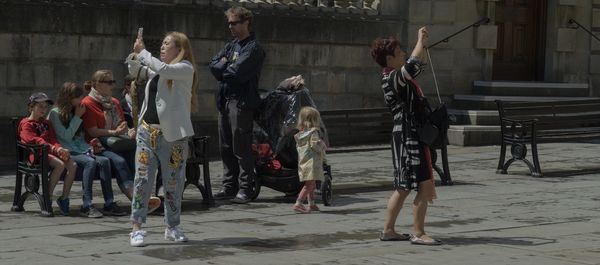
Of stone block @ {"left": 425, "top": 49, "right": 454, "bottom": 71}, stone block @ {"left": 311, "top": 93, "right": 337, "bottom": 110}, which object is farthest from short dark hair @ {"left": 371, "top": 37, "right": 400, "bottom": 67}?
stone block @ {"left": 425, "top": 49, "right": 454, "bottom": 71}

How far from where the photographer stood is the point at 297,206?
12.8m

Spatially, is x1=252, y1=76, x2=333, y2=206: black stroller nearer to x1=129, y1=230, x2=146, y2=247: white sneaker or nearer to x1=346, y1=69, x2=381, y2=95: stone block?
x1=129, y1=230, x2=146, y2=247: white sneaker

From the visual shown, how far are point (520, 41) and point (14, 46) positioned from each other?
9740 mm

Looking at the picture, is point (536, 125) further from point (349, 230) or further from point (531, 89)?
point (531, 89)

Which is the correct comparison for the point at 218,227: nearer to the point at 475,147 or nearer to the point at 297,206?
the point at 297,206

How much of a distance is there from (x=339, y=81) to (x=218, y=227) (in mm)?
8741

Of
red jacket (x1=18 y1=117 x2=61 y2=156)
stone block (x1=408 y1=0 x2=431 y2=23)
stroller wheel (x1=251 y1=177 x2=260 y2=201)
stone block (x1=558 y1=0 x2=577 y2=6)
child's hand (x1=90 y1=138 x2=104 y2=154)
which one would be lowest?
stroller wheel (x1=251 y1=177 x2=260 y2=201)

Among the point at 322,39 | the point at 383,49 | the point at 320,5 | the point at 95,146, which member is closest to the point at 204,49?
the point at 322,39

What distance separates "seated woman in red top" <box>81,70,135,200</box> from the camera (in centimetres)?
1250

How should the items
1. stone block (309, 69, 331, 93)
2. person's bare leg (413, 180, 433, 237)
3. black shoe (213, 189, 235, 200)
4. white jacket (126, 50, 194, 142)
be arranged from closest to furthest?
white jacket (126, 50, 194, 142) → person's bare leg (413, 180, 433, 237) → black shoe (213, 189, 235, 200) → stone block (309, 69, 331, 93)

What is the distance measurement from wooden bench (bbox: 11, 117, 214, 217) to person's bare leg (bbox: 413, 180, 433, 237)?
9.99 feet

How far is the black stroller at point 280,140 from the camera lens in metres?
13.6

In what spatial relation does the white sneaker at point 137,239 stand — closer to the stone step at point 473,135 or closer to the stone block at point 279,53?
the stone block at point 279,53

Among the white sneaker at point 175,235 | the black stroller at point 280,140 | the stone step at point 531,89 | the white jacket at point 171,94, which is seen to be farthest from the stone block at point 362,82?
the white sneaker at point 175,235
